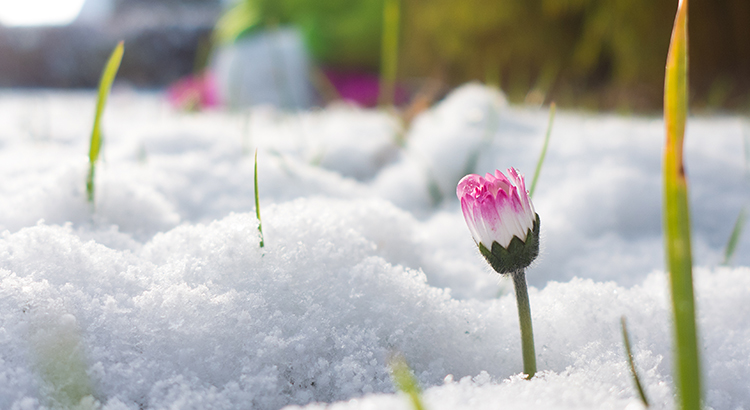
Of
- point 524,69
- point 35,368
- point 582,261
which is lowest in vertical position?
point 35,368

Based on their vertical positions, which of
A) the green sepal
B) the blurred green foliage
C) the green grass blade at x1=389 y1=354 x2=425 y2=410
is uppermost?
the blurred green foliage

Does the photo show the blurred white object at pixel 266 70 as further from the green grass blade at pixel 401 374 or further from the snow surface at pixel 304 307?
the green grass blade at pixel 401 374

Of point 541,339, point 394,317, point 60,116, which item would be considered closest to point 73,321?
point 394,317

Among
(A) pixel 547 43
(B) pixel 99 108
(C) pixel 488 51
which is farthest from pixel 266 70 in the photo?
(B) pixel 99 108

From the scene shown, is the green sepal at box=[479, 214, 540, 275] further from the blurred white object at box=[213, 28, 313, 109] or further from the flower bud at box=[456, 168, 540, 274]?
the blurred white object at box=[213, 28, 313, 109]

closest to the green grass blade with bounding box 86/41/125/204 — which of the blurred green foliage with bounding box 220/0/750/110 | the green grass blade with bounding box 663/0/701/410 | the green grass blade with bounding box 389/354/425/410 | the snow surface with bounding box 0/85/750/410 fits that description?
the snow surface with bounding box 0/85/750/410

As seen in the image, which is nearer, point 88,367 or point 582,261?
point 88,367

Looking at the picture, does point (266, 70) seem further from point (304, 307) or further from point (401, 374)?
point (401, 374)

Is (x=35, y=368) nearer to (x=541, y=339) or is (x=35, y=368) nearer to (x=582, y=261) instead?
(x=541, y=339)
